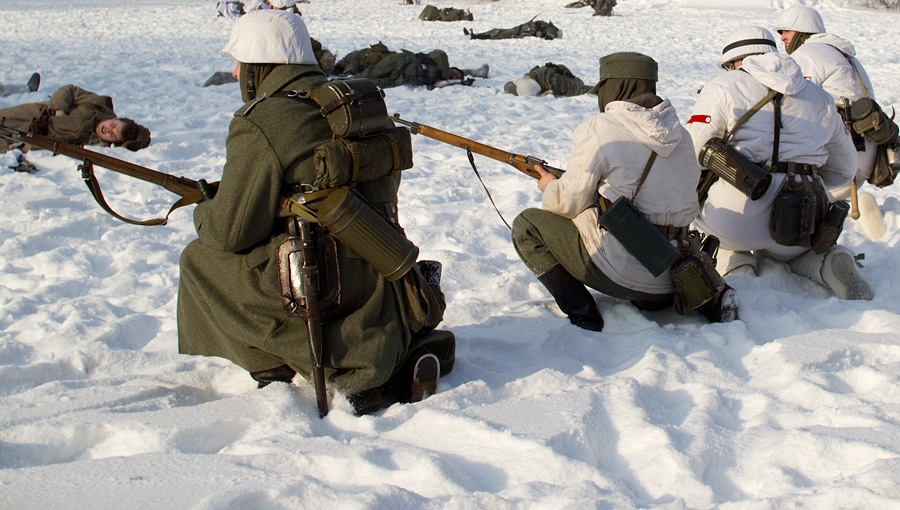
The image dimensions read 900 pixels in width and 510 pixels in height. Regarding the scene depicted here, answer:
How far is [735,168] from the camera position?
3902 millimetres

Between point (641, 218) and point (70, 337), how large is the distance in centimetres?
236

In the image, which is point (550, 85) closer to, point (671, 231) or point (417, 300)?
point (671, 231)

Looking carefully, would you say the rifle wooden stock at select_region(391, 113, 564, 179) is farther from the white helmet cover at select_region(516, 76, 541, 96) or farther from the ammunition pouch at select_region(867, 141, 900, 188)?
the white helmet cover at select_region(516, 76, 541, 96)

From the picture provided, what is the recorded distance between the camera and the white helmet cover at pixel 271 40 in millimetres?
2723

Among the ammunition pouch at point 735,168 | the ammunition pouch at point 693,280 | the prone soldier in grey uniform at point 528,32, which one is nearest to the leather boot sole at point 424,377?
the ammunition pouch at point 693,280

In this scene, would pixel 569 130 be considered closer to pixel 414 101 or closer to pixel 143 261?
pixel 414 101

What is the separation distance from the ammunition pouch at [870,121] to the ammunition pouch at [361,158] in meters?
3.30

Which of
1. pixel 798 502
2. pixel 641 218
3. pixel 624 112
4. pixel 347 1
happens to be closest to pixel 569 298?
pixel 641 218

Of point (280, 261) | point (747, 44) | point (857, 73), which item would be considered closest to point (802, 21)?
point (857, 73)

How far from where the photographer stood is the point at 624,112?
10.9 feet

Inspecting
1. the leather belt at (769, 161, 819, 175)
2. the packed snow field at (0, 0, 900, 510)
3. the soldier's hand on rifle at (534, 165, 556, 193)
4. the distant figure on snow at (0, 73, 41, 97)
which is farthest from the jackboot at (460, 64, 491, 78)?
the leather belt at (769, 161, 819, 175)

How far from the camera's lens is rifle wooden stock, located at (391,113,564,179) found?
4.02m

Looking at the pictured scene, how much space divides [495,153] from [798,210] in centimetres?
144

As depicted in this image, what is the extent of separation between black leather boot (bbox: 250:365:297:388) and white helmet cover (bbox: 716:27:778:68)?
9.15 ft
